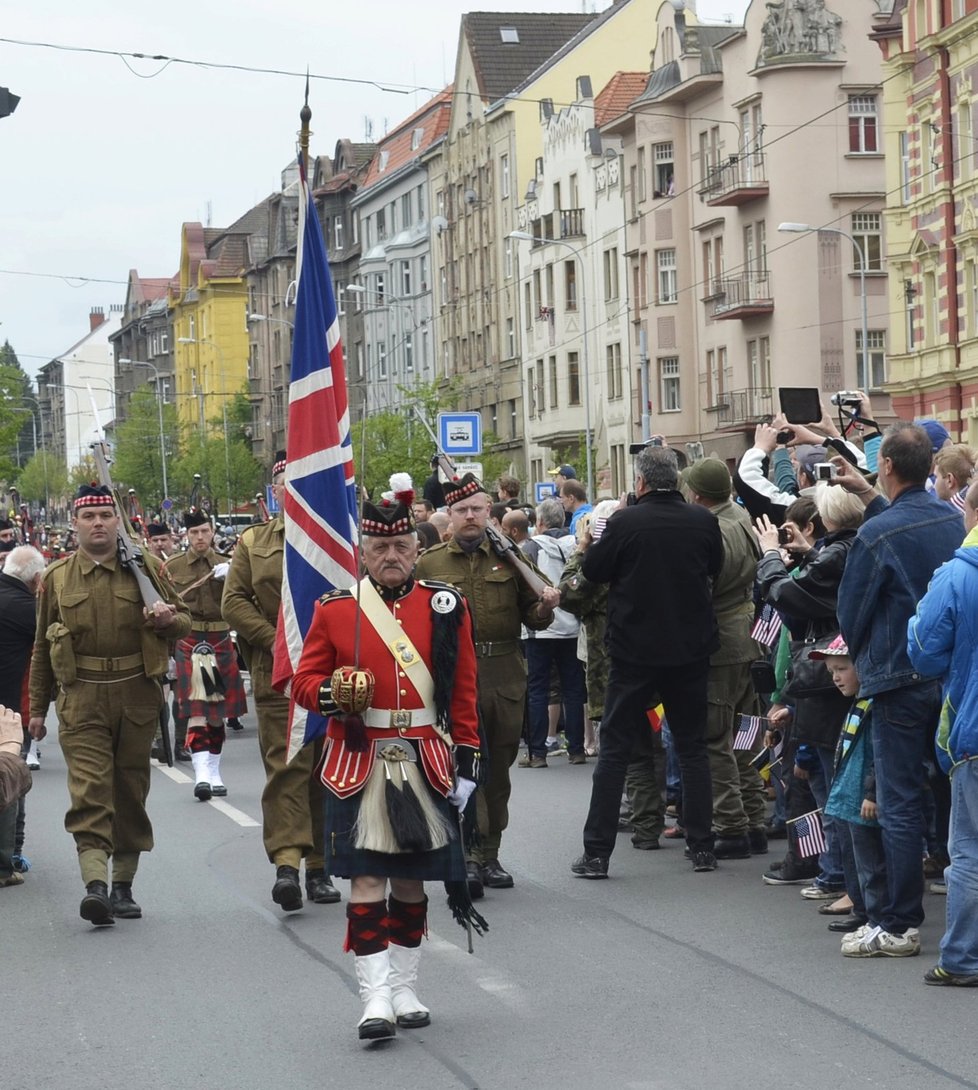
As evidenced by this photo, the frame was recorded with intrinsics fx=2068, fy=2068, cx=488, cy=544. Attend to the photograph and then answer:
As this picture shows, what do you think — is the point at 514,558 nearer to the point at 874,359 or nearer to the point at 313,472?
the point at 313,472

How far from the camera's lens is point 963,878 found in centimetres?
777

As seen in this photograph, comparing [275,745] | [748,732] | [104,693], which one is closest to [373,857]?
[275,745]

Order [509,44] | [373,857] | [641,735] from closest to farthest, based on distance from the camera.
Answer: [373,857], [641,735], [509,44]

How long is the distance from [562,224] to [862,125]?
49.1ft

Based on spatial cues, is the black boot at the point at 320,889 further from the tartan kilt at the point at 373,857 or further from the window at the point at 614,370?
the window at the point at 614,370

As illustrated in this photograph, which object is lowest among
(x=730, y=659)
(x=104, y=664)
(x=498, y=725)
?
(x=498, y=725)

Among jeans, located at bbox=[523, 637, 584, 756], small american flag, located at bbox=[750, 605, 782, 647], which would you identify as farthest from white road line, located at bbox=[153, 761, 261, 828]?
small american flag, located at bbox=[750, 605, 782, 647]

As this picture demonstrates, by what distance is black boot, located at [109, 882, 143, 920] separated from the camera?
1001 cm

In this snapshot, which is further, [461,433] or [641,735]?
[461,433]

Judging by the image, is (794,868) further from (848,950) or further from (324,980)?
(324,980)

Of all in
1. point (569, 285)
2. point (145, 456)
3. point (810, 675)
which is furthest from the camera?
point (145, 456)

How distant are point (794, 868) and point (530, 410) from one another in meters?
62.0

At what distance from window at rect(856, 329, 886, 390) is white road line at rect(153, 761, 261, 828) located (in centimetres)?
3937

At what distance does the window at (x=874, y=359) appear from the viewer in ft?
178
